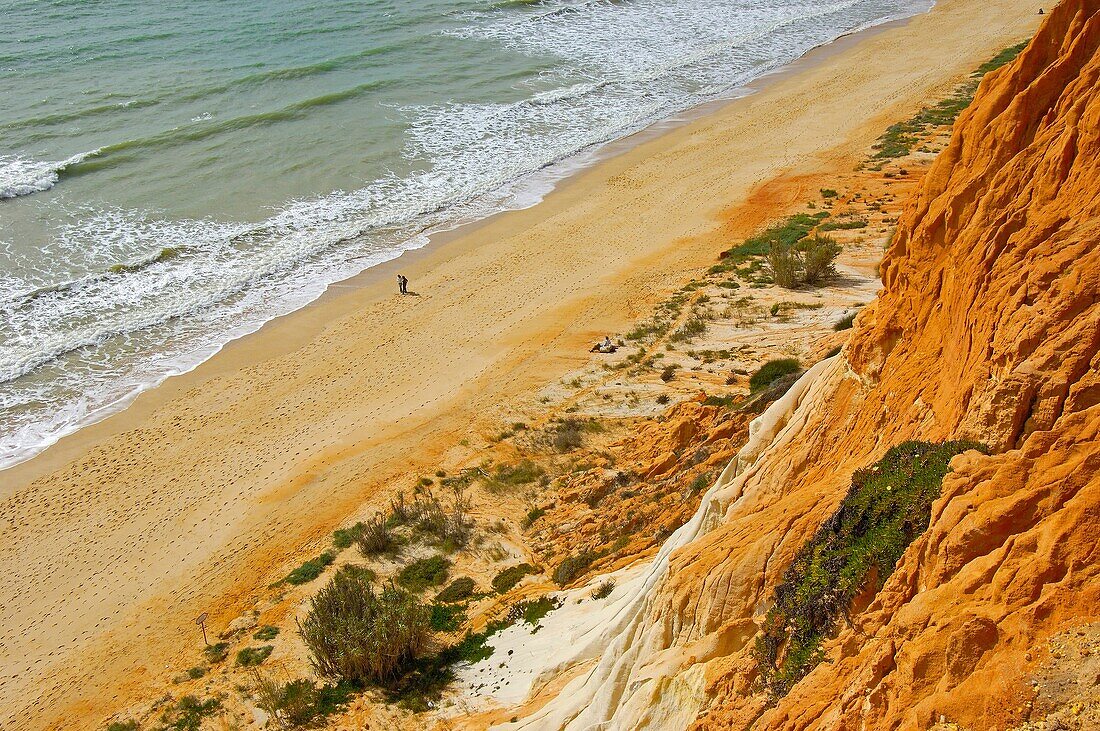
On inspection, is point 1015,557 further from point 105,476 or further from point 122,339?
point 122,339

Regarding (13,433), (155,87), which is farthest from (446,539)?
(155,87)

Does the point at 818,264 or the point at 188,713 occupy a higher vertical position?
the point at 818,264

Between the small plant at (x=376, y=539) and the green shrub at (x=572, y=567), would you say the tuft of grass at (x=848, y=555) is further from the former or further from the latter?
the small plant at (x=376, y=539)

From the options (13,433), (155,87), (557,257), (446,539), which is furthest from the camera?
(155,87)

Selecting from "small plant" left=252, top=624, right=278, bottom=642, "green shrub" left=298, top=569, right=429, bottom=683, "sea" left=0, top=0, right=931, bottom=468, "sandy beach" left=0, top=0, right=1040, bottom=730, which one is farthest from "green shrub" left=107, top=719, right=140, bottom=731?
"sea" left=0, top=0, right=931, bottom=468

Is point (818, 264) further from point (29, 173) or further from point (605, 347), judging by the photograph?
point (29, 173)

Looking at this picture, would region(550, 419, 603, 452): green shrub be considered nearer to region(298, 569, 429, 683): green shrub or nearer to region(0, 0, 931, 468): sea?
region(298, 569, 429, 683): green shrub

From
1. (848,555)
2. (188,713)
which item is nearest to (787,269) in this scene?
(848,555)
